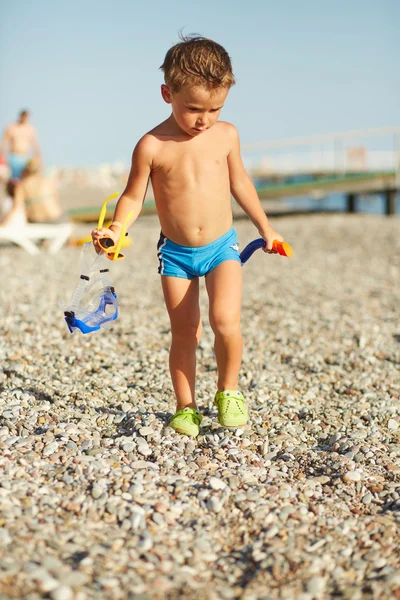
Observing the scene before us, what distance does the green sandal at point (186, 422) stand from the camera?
338 centimetres

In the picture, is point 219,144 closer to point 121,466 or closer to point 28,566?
point 121,466

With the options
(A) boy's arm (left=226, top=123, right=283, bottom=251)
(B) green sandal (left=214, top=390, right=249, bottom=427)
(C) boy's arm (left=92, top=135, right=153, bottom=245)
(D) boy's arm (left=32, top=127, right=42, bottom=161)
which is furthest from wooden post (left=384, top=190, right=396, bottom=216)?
(C) boy's arm (left=92, top=135, right=153, bottom=245)

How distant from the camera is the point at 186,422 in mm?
3396

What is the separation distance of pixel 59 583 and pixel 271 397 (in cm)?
214

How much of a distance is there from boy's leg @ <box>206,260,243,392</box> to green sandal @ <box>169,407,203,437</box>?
318 mm

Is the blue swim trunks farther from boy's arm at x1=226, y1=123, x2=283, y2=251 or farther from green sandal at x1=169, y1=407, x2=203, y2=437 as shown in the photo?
green sandal at x1=169, y1=407, x2=203, y2=437

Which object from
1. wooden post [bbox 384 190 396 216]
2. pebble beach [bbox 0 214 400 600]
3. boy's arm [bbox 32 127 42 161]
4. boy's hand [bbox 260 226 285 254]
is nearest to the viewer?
pebble beach [bbox 0 214 400 600]

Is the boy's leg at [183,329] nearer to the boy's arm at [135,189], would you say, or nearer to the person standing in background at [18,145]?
the boy's arm at [135,189]

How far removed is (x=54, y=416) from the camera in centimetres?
353

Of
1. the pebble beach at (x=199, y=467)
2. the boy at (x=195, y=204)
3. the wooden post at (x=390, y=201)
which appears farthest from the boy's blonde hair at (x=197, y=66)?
the wooden post at (x=390, y=201)

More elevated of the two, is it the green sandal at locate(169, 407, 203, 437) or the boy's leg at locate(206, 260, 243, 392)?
the boy's leg at locate(206, 260, 243, 392)

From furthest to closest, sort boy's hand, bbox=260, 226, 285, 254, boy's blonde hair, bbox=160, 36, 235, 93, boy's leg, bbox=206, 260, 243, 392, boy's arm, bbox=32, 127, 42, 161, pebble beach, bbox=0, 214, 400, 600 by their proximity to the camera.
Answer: boy's arm, bbox=32, 127, 42, 161
boy's hand, bbox=260, 226, 285, 254
boy's leg, bbox=206, 260, 243, 392
boy's blonde hair, bbox=160, 36, 235, 93
pebble beach, bbox=0, 214, 400, 600

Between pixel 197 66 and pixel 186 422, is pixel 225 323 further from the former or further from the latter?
pixel 197 66

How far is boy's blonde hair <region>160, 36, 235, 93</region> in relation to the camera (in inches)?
115
